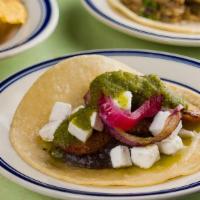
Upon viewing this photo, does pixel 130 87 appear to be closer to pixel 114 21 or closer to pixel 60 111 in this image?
pixel 60 111

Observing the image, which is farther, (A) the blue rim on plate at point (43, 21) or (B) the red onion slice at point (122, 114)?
(A) the blue rim on plate at point (43, 21)

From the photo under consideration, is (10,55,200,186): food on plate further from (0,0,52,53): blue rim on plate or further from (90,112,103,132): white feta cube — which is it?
(0,0,52,53): blue rim on plate

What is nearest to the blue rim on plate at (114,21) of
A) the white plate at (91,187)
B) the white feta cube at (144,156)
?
the white plate at (91,187)

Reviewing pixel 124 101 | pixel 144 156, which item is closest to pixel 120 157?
pixel 144 156

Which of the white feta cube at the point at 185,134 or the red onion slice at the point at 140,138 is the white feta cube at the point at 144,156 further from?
the white feta cube at the point at 185,134

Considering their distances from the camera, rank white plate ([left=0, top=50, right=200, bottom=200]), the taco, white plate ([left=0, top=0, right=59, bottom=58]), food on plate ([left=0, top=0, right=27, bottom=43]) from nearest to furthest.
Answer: white plate ([left=0, top=50, right=200, bottom=200]) < white plate ([left=0, top=0, right=59, bottom=58]) < food on plate ([left=0, top=0, right=27, bottom=43]) < the taco

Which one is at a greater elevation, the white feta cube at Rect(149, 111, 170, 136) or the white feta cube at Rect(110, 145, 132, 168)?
the white feta cube at Rect(149, 111, 170, 136)

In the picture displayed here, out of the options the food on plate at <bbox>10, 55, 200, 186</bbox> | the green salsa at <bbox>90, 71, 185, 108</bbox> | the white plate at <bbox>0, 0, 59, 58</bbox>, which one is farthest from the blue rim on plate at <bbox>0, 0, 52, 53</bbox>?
the green salsa at <bbox>90, 71, 185, 108</bbox>

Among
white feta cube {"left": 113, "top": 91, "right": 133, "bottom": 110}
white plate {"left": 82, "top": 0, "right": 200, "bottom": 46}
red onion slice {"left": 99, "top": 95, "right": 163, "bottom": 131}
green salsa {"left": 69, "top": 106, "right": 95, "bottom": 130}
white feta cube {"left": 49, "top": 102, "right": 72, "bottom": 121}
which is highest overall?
white feta cube {"left": 113, "top": 91, "right": 133, "bottom": 110}
